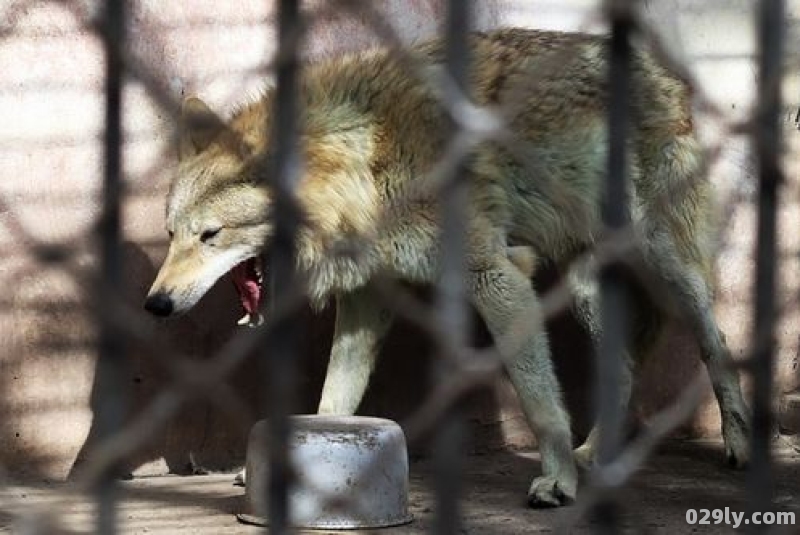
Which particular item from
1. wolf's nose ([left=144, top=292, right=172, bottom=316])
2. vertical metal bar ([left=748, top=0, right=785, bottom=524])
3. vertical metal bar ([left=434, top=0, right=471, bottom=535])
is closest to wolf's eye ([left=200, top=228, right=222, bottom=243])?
wolf's nose ([left=144, top=292, right=172, bottom=316])

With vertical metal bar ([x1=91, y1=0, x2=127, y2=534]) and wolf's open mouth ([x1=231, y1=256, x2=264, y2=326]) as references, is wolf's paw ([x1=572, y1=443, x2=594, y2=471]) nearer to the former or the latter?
wolf's open mouth ([x1=231, y1=256, x2=264, y2=326])

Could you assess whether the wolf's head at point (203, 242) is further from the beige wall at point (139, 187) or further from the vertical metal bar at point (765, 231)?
the vertical metal bar at point (765, 231)

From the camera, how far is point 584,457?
5.15 m

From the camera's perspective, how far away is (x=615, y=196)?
1.49 metres

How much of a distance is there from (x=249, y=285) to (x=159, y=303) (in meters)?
0.29

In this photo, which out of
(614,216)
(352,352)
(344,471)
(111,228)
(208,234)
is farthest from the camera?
(352,352)

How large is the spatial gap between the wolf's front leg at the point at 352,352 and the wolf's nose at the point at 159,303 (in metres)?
0.60

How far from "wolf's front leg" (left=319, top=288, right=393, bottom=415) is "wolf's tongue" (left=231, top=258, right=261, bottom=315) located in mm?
312

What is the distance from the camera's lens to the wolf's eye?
4574 millimetres

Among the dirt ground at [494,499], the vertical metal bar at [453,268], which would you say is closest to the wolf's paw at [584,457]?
the dirt ground at [494,499]

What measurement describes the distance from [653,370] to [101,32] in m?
4.44

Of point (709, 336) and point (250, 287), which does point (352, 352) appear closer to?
point (250, 287)

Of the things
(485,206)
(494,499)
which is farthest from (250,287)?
(494,499)

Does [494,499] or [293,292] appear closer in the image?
[293,292]
